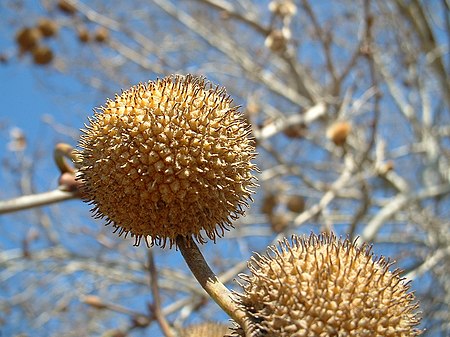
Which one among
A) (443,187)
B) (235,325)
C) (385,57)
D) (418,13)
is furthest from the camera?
(385,57)

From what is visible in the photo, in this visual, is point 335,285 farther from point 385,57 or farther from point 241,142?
point 385,57

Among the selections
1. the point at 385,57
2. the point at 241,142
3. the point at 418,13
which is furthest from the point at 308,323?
the point at 385,57

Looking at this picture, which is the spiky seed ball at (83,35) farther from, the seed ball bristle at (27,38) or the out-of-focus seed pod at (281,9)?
the out-of-focus seed pod at (281,9)

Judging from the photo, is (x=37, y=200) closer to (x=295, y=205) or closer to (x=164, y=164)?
(x=164, y=164)

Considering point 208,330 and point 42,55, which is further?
point 42,55

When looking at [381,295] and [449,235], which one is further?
[449,235]

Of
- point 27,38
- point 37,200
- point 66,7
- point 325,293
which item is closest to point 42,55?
point 27,38

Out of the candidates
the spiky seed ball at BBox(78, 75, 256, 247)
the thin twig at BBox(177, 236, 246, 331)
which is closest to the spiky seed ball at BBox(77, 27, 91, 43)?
the spiky seed ball at BBox(78, 75, 256, 247)
